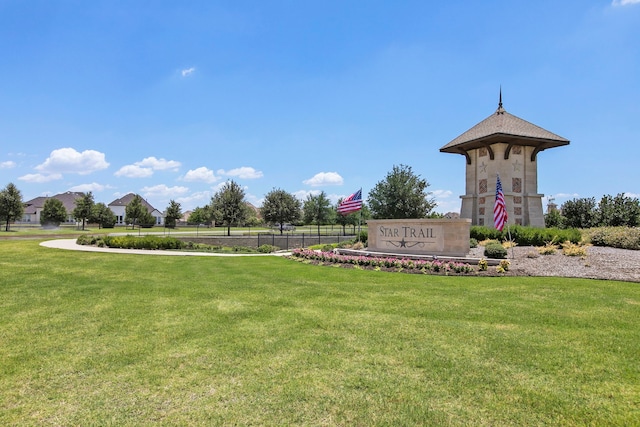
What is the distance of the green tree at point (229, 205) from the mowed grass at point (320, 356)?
3394 cm

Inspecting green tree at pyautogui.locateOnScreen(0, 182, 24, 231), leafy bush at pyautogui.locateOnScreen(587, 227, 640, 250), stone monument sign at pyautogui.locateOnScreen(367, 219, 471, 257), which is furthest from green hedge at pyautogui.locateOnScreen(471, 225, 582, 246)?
green tree at pyautogui.locateOnScreen(0, 182, 24, 231)

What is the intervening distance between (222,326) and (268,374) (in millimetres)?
2041

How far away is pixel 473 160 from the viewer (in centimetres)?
2283

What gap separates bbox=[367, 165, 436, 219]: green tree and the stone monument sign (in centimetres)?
1506

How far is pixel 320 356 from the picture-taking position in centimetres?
457

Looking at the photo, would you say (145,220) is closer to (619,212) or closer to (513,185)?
(513,185)

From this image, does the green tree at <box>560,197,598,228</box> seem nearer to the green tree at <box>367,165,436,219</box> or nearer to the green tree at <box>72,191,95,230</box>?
the green tree at <box>367,165,436,219</box>

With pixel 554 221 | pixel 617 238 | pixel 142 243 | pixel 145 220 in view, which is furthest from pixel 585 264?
pixel 145 220

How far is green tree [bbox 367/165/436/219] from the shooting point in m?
31.7

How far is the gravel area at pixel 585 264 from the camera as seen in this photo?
10335mm

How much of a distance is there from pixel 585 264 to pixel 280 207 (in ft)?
120

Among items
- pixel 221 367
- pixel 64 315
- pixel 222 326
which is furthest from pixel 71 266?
pixel 221 367

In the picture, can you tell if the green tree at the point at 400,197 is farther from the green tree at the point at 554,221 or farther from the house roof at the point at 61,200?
the house roof at the point at 61,200

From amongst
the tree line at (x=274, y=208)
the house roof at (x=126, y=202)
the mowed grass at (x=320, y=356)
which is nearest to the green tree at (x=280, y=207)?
the tree line at (x=274, y=208)
